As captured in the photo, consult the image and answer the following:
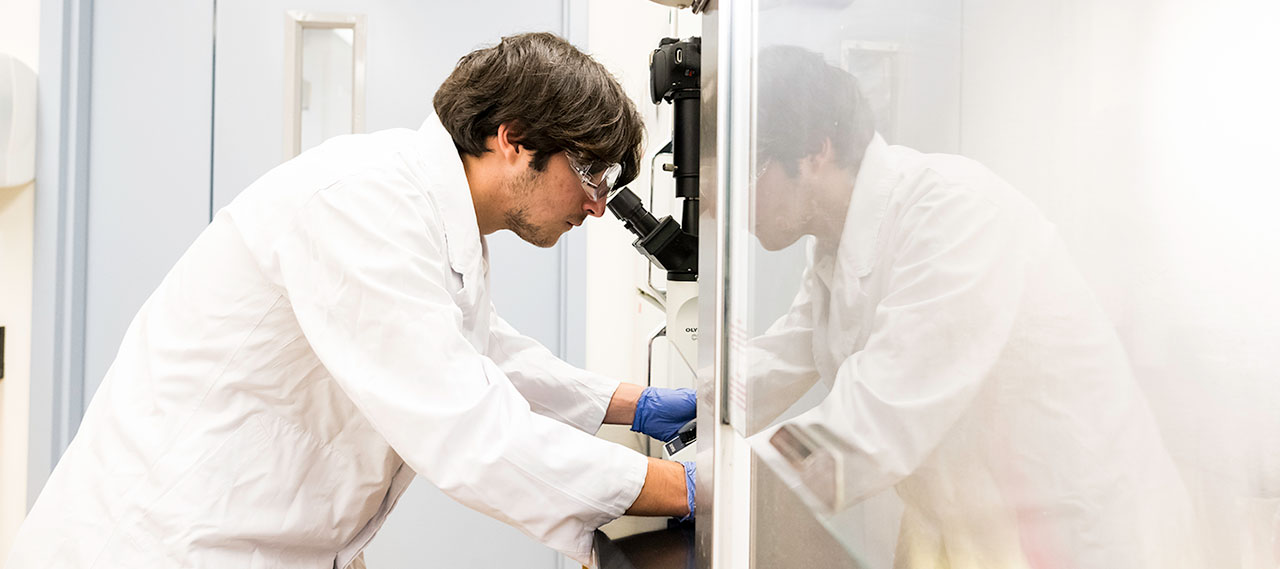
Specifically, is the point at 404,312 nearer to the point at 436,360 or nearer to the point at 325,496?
the point at 436,360

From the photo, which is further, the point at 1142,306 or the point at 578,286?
the point at 578,286

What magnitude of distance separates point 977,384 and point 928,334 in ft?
0.13

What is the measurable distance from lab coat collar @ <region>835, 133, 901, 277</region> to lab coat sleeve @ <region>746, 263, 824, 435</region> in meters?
0.04

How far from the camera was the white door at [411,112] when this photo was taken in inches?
74.7

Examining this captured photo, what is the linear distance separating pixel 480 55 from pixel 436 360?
0.54m

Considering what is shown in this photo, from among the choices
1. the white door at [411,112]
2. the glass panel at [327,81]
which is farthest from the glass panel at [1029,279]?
the glass panel at [327,81]

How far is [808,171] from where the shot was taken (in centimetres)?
45

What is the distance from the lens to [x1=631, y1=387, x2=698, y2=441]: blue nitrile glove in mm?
1277

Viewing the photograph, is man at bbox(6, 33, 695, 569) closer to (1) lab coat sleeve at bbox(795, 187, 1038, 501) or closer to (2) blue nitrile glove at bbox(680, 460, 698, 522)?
(2) blue nitrile glove at bbox(680, 460, 698, 522)

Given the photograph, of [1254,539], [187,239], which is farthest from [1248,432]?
[187,239]

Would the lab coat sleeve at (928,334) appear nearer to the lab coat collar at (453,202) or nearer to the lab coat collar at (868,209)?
the lab coat collar at (868,209)

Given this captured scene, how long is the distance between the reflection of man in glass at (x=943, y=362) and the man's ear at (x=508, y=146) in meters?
0.62

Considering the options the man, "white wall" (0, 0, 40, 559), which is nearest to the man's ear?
the man

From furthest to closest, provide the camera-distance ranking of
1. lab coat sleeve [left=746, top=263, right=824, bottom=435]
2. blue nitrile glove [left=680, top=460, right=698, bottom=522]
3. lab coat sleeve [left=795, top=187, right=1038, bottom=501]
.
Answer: blue nitrile glove [left=680, top=460, right=698, bottom=522] < lab coat sleeve [left=746, top=263, right=824, bottom=435] < lab coat sleeve [left=795, top=187, right=1038, bottom=501]
